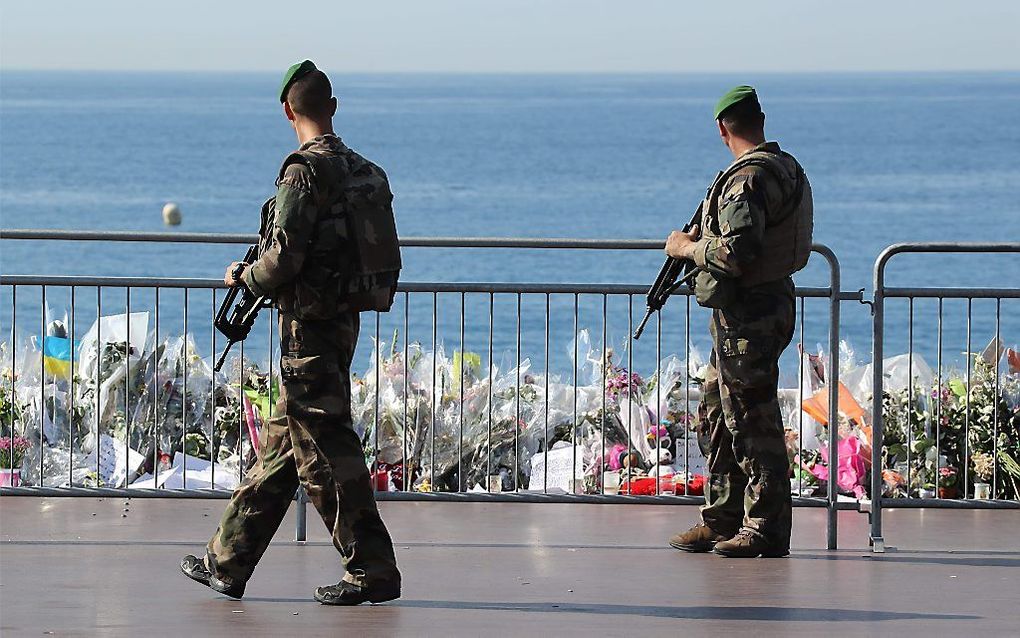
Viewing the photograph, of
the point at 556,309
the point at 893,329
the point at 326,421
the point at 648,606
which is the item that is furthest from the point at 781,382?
the point at 556,309

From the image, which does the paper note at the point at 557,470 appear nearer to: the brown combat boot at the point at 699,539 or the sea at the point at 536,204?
the sea at the point at 536,204

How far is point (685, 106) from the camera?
18800 cm

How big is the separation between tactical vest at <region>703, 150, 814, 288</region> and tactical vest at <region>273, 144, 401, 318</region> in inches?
61.7

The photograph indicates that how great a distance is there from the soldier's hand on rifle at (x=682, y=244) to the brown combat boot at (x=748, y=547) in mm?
1244

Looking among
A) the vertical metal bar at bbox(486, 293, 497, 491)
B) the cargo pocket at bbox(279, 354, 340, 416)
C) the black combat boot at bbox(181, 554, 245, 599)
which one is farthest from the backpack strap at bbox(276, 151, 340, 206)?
the vertical metal bar at bbox(486, 293, 497, 491)

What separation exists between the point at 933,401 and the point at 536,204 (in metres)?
65.2

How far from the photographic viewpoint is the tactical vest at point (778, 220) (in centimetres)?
749

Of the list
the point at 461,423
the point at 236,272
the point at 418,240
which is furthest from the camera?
the point at 461,423

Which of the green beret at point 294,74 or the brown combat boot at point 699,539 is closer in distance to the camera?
the green beret at point 294,74

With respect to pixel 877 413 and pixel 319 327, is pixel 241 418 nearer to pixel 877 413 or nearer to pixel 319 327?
pixel 319 327

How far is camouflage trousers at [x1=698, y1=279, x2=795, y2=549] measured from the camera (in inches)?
301

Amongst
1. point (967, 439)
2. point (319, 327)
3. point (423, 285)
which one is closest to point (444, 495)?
point (423, 285)

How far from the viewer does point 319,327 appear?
6.76 meters

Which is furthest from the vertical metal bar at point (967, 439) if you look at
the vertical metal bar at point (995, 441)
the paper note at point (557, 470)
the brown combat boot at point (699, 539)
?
the paper note at point (557, 470)
